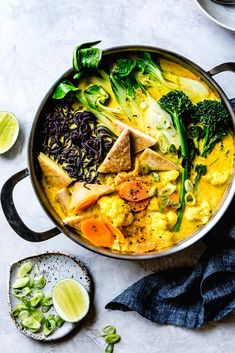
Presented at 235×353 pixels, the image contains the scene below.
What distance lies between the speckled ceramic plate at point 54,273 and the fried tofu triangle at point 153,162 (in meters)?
0.89


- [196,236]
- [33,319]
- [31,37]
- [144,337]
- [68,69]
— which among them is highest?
[31,37]

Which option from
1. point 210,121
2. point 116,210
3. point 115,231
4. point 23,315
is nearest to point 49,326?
point 23,315

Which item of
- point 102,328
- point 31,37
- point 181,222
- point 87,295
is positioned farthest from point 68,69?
point 102,328

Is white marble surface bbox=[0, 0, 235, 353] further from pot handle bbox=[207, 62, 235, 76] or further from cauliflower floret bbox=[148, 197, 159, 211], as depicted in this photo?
cauliflower floret bbox=[148, 197, 159, 211]

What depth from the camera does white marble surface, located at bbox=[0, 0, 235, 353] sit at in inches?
181

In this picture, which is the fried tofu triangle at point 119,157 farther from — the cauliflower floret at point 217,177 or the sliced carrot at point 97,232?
the cauliflower floret at point 217,177

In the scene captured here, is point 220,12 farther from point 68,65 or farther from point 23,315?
point 23,315

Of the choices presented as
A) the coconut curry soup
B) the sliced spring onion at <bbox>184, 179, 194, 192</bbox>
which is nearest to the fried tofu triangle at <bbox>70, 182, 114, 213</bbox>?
the coconut curry soup

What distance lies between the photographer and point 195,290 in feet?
14.8

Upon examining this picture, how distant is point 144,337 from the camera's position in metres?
4.62

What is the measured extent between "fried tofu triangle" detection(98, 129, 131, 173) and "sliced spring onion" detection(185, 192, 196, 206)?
446 mm

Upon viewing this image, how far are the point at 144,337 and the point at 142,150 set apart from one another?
1.40 m

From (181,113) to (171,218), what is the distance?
0.72 m

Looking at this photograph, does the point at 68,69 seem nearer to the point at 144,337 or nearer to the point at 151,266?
the point at 151,266
